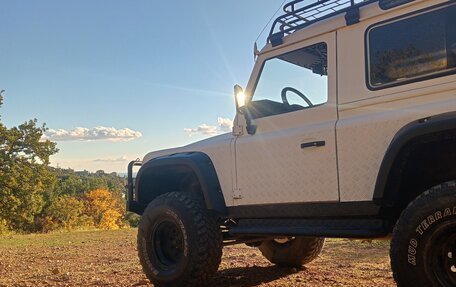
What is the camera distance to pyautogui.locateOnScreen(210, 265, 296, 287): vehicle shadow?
5.03 meters

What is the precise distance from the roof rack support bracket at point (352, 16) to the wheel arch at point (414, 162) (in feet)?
3.57

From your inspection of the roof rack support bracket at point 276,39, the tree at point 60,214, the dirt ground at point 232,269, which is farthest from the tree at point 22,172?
the roof rack support bracket at point 276,39

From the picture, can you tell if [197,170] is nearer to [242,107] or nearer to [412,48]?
[242,107]

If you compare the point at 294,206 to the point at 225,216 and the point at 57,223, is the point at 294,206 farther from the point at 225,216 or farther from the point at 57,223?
the point at 57,223

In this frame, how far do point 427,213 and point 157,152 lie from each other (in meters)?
3.28

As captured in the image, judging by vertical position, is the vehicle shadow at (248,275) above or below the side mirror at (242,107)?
below

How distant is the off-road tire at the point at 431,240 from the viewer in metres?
2.85

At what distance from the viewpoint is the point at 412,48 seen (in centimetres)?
347

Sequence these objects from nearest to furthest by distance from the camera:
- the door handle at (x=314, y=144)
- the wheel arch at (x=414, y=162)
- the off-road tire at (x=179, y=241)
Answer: the wheel arch at (x=414, y=162) < the door handle at (x=314, y=144) < the off-road tire at (x=179, y=241)

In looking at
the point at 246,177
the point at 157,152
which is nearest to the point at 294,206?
the point at 246,177

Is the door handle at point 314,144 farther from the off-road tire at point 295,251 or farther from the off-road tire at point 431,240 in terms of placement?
the off-road tire at point 295,251

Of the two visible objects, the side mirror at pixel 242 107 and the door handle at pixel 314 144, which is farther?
the side mirror at pixel 242 107

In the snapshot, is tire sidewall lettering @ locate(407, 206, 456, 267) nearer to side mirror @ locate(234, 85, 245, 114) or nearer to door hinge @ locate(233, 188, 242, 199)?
door hinge @ locate(233, 188, 242, 199)

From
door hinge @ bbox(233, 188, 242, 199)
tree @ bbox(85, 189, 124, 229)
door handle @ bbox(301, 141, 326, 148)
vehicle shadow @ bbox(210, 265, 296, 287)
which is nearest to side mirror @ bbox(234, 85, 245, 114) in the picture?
door hinge @ bbox(233, 188, 242, 199)
